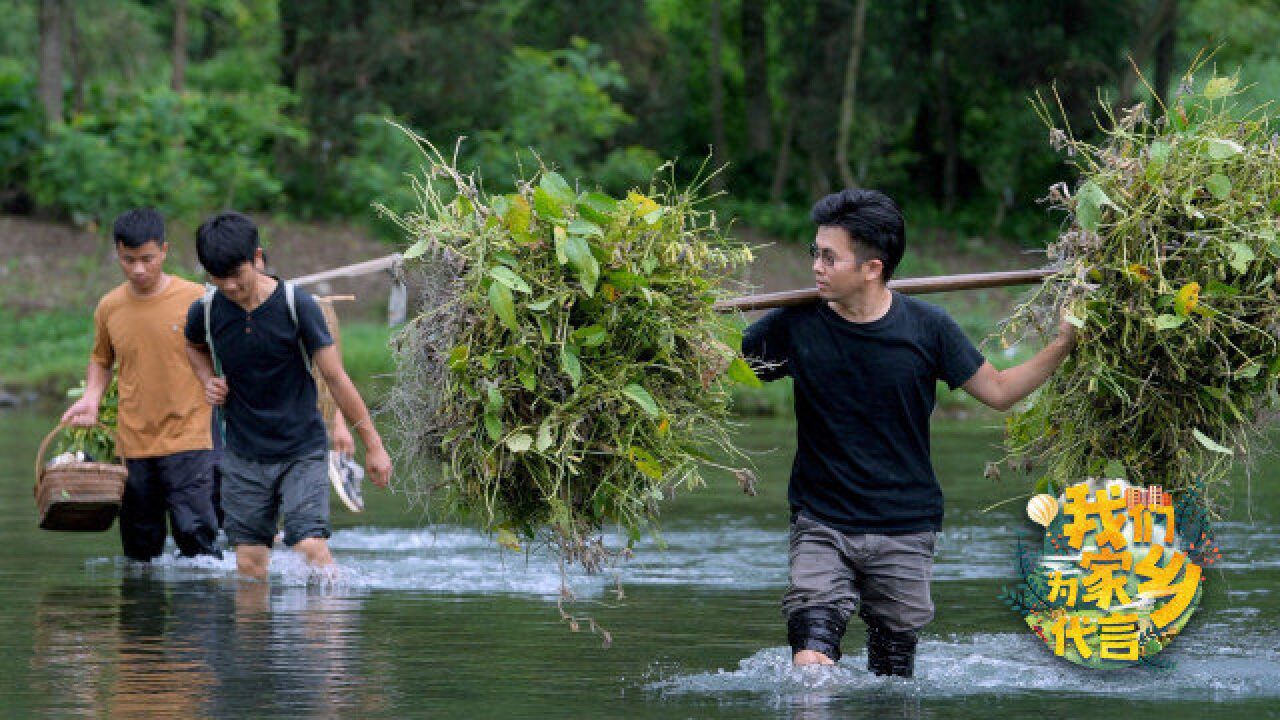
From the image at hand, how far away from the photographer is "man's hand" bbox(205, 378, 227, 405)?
28.3 feet

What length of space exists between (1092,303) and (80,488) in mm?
5727

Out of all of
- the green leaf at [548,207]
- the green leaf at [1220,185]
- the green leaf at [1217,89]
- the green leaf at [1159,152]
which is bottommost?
the green leaf at [548,207]

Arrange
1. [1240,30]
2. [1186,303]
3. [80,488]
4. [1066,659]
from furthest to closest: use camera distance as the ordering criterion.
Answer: [1240,30] < [80,488] < [1066,659] < [1186,303]

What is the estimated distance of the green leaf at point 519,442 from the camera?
20.3 ft

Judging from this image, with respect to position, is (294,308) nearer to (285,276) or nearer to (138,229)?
(138,229)

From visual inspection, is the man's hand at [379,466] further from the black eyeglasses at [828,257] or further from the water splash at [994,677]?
the black eyeglasses at [828,257]

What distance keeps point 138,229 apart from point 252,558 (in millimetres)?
1856

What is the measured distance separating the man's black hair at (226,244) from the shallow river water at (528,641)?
146 cm

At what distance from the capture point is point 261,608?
9.10 meters

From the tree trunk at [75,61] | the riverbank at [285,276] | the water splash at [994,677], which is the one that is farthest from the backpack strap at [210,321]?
the tree trunk at [75,61]

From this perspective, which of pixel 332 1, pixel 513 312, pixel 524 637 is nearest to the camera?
pixel 513 312

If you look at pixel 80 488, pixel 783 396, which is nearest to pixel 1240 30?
pixel 783 396

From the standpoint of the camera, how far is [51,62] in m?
33.2

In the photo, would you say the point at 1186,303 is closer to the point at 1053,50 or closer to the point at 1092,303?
the point at 1092,303
